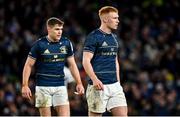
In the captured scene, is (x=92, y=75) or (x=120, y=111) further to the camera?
(x=120, y=111)

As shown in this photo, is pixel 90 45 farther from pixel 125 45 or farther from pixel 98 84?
pixel 125 45

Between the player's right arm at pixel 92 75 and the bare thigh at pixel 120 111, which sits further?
the bare thigh at pixel 120 111

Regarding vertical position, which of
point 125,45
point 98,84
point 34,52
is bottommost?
point 98,84

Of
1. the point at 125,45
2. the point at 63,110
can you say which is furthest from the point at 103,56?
the point at 125,45

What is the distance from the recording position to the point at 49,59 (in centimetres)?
1252

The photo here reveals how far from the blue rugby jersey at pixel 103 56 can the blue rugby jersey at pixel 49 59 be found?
0.70m

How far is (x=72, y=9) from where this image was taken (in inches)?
958

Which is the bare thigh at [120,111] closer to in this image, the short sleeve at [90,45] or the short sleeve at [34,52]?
the short sleeve at [90,45]

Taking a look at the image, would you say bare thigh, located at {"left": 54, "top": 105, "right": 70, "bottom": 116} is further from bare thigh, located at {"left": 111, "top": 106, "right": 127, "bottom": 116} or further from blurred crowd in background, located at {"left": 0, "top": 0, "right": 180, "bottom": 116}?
blurred crowd in background, located at {"left": 0, "top": 0, "right": 180, "bottom": 116}

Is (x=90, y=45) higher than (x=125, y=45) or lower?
lower

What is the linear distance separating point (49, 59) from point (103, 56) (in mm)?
1006

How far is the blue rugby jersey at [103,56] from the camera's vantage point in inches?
473

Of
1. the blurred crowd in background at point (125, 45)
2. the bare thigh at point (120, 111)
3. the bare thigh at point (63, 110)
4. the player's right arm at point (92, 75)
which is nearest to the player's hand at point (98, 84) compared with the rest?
the player's right arm at point (92, 75)

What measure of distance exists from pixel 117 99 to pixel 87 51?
2.93 feet
